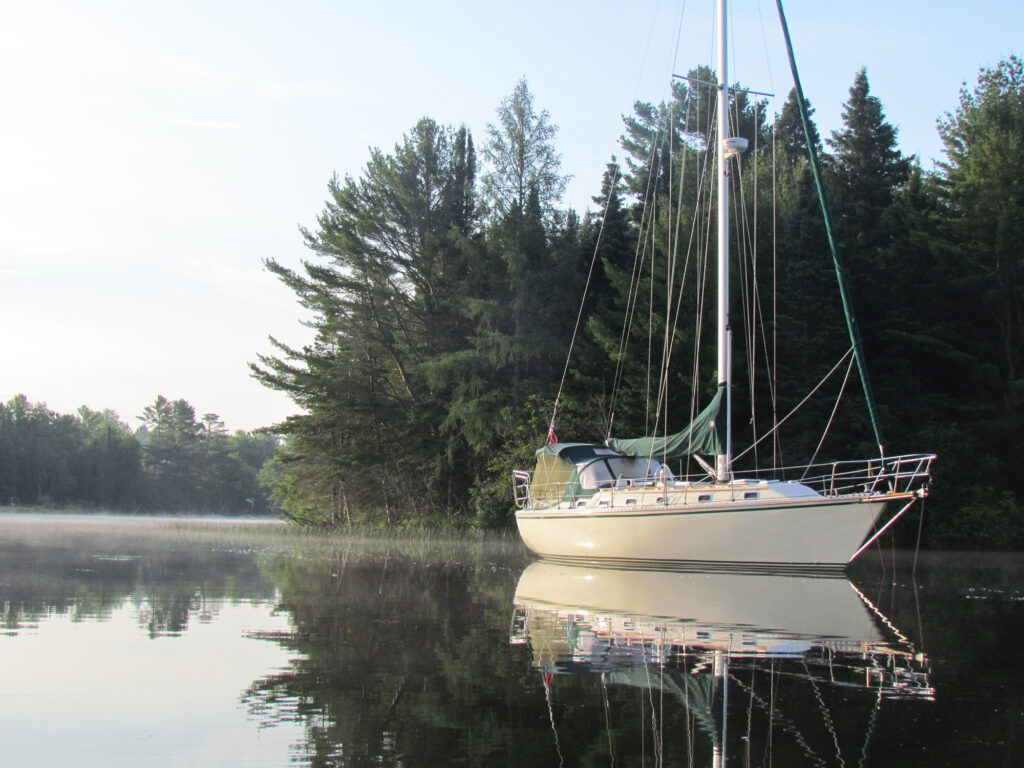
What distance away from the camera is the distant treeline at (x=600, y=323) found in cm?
2995

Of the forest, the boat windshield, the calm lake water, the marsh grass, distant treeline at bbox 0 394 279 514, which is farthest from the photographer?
distant treeline at bbox 0 394 279 514

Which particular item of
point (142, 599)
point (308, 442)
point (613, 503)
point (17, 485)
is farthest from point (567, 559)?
point (17, 485)

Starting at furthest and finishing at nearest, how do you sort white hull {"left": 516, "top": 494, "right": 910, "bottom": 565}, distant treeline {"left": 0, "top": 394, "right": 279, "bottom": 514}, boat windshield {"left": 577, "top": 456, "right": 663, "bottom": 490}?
distant treeline {"left": 0, "top": 394, "right": 279, "bottom": 514}, boat windshield {"left": 577, "top": 456, "right": 663, "bottom": 490}, white hull {"left": 516, "top": 494, "right": 910, "bottom": 565}

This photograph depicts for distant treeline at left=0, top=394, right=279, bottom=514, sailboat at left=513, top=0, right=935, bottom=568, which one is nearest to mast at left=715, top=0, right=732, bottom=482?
sailboat at left=513, top=0, right=935, bottom=568

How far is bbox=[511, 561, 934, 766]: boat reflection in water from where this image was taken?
222 inches

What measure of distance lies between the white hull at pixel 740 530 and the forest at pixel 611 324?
352 inches

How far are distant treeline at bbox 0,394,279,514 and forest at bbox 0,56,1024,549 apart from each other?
52187 mm

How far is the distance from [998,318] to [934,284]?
223 cm

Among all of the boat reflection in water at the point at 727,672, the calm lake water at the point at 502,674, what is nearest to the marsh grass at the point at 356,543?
the calm lake water at the point at 502,674

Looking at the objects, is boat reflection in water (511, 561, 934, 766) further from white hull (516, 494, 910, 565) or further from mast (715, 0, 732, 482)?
mast (715, 0, 732, 482)

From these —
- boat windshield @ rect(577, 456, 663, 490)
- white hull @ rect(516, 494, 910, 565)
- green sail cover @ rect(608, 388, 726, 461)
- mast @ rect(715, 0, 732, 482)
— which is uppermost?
mast @ rect(715, 0, 732, 482)

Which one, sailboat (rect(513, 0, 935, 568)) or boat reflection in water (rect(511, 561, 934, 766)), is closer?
boat reflection in water (rect(511, 561, 934, 766))

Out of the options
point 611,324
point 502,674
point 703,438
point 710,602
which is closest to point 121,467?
point 611,324

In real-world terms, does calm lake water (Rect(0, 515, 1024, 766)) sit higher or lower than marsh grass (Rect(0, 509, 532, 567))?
lower
